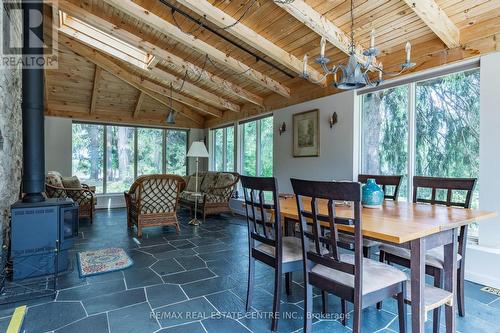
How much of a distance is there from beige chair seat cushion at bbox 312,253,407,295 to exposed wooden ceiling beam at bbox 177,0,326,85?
9.29ft

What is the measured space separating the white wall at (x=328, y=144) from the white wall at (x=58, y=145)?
16.9ft

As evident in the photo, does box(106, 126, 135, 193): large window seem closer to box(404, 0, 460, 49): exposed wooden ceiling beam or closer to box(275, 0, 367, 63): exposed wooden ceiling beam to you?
box(275, 0, 367, 63): exposed wooden ceiling beam

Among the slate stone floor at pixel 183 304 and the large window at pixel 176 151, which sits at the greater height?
the large window at pixel 176 151

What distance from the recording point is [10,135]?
2994 millimetres

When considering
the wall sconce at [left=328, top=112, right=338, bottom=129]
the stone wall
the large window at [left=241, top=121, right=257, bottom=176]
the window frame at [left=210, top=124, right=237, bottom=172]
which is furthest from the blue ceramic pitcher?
the window frame at [left=210, top=124, right=237, bottom=172]

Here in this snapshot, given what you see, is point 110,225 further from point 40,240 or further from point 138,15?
point 138,15

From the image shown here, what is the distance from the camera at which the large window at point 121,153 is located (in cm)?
716

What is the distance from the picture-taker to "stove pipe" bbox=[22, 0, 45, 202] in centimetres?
293

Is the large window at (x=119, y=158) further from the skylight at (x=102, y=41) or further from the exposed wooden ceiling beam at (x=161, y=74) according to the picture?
the skylight at (x=102, y=41)

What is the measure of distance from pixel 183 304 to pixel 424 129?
3.26 metres

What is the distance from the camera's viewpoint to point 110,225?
5.32m

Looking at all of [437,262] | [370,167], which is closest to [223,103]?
[370,167]

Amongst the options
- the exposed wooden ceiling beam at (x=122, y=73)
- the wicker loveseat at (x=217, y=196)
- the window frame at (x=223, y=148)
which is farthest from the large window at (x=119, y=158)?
the wicker loveseat at (x=217, y=196)

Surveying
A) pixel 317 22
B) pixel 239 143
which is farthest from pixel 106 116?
pixel 317 22
